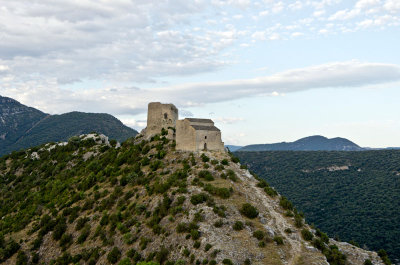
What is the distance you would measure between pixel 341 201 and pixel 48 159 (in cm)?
8723

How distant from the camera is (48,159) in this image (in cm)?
8238

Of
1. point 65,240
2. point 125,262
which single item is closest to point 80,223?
point 65,240

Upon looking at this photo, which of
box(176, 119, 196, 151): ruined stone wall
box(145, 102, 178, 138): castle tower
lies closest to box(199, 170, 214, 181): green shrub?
box(176, 119, 196, 151): ruined stone wall

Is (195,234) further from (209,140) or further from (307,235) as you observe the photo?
(209,140)

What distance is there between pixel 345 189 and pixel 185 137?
8844 cm

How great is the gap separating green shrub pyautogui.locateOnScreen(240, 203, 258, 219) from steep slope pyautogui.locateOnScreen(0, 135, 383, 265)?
0.12m

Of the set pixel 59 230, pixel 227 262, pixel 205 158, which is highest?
pixel 205 158

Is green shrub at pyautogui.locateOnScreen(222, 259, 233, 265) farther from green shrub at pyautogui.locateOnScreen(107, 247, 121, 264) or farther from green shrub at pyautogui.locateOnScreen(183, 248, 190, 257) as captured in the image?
green shrub at pyautogui.locateOnScreen(107, 247, 121, 264)

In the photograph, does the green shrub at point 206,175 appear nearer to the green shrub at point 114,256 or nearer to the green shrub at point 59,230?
the green shrub at point 114,256

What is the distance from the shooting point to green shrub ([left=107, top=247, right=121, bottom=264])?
1645 inches

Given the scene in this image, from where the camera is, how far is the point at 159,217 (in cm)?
4416

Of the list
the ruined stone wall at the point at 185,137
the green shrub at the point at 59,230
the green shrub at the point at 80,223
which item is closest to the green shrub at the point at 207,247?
the ruined stone wall at the point at 185,137

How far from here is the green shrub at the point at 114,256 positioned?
41781mm

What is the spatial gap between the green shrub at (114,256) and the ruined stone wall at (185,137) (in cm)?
1870
